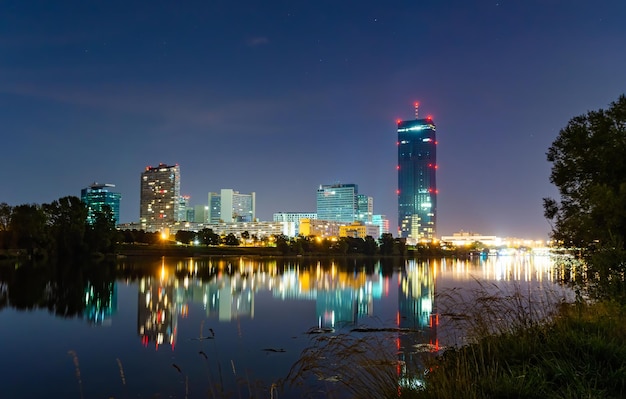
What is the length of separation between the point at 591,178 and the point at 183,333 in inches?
755

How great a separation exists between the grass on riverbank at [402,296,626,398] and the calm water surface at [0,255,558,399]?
4.34 feet

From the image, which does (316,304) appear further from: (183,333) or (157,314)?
(183,333)

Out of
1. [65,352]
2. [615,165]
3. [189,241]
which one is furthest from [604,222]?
[189,241]

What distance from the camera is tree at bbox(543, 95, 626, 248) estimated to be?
61.0 feet

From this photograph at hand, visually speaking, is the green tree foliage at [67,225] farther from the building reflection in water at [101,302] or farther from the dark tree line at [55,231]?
the building reflection in water at [101,302]

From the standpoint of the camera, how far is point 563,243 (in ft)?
73.0

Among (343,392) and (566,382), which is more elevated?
(566,382)

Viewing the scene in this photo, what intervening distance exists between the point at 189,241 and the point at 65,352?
16446 cm

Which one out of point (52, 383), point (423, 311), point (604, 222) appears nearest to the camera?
point (52, 383)

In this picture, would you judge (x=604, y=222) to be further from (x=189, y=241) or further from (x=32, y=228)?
(x=189, y=241)

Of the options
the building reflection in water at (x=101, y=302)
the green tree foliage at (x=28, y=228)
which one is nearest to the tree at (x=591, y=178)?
the building reflection in water at (x=101, y=302)

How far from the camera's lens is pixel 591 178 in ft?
74.3

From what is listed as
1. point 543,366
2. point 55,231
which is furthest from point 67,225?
point 543,366

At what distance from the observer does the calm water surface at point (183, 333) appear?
15180mm
